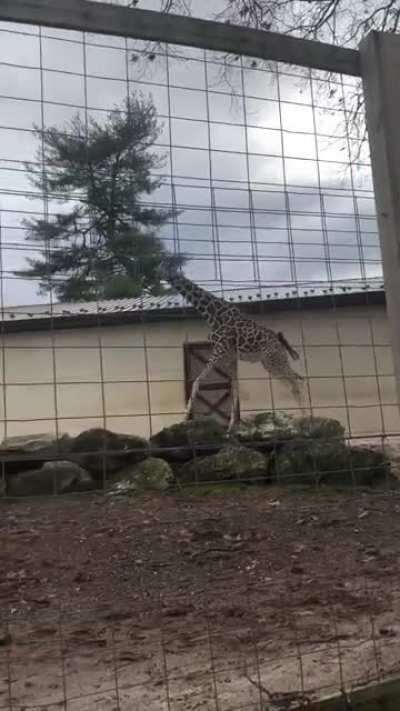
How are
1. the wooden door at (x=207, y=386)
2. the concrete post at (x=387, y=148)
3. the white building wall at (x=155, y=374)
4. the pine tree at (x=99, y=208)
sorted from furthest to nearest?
the wooden door at (x=207, y=386)
the white building wall at (x=155, y=374)
the pine tree at (x=99, y=208)
the concrete post at (x=387, y=148)

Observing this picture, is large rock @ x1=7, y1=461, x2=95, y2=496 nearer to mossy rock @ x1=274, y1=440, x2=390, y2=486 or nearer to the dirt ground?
the dirt ground

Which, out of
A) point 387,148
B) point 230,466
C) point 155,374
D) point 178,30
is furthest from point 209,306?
point 178,30

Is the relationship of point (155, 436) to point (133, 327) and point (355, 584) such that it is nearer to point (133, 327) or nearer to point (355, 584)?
point (133, 327)

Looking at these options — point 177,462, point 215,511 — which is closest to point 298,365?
point 177,462

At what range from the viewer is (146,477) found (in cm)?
793

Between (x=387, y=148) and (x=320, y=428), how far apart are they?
15.8 ft

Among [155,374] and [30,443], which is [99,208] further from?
[155,374]

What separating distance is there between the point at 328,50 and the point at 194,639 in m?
2.99

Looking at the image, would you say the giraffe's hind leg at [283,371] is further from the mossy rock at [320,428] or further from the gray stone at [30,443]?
the gray stone at [30,443]

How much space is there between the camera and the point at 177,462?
8.57m

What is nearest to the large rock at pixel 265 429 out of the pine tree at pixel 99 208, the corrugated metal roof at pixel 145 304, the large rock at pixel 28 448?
the corrugated metal roof at pixel 145 304

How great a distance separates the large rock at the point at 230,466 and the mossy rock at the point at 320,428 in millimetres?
557

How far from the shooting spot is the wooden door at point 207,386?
11094 mm

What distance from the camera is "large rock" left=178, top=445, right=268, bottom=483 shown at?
7.87 meters
